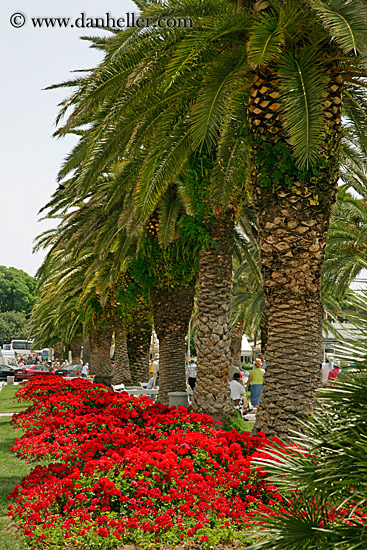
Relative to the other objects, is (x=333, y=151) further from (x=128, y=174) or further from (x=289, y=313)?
(x=128, y=174)

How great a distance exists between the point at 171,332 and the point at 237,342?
1998 cm

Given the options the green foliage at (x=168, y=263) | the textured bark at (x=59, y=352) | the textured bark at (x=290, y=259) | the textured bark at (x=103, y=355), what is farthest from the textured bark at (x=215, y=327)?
the textured bark at (x=59, y=352)

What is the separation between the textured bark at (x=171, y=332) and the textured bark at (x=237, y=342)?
18.5 meters

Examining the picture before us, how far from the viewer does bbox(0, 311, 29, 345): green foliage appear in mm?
103562

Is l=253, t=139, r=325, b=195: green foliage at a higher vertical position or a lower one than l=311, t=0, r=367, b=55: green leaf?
lower

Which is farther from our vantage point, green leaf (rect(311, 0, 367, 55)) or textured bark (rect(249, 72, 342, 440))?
textured bark (rect(249, 72, 342, 440))

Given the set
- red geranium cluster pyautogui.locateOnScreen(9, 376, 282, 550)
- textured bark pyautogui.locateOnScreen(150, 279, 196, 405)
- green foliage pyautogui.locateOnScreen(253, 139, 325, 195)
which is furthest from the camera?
textured bark pyautogui.locateOnScreen(150, 279, 196, 405)

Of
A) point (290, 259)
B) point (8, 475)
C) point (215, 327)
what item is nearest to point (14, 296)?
point (215, 327)

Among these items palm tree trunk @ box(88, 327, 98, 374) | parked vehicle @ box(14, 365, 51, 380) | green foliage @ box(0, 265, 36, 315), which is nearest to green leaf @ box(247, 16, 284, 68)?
palm tree trunk @ box(88, 327, 98, 374)

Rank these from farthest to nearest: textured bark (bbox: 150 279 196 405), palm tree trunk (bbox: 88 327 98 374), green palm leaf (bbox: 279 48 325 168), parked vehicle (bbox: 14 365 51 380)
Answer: parked vehicle (bbox: 14 365 51 380) → palm tree trunk (bbox: 88 327 98 374) → textured bark (bbox: 150 279 196 405) → green palm leaf (bbox: 279 48 325 168)

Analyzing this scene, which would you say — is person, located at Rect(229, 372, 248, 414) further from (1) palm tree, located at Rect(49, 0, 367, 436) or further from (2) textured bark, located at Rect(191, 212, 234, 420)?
(1) palm tree, located at Rect(49, 0, 367, 436)

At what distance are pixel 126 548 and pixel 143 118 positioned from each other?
6605 millimetres

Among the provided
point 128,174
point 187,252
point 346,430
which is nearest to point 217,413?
point 187,252

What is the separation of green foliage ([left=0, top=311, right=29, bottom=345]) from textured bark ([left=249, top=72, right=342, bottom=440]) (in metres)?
97.6
